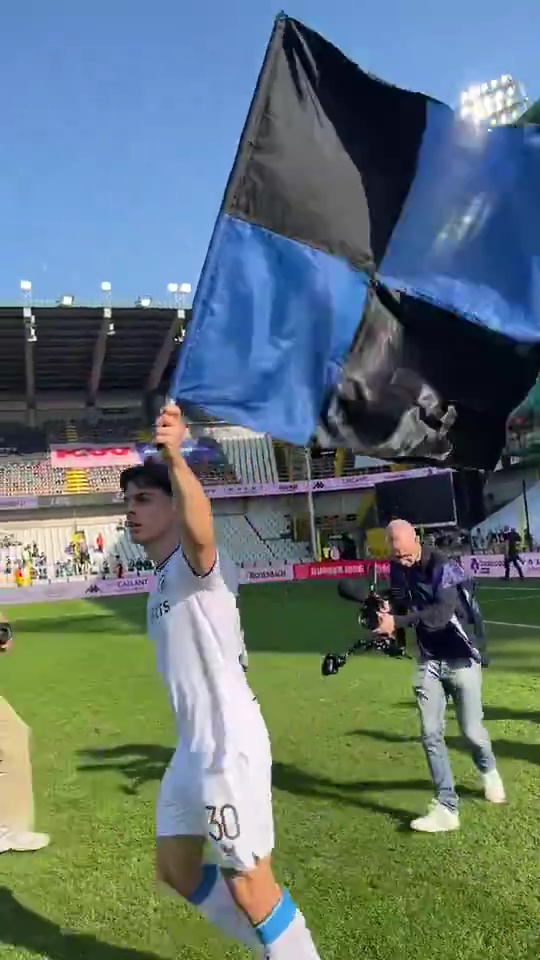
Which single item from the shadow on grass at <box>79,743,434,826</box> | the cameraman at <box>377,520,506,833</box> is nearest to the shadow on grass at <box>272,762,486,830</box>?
the shadow on grass at <box>79,743,434,826</box>

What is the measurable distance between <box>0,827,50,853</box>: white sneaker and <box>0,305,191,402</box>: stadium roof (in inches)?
1568

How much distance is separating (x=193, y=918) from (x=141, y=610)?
22.2m

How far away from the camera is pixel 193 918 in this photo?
4.17 metres

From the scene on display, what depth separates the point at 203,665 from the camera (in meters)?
2.90

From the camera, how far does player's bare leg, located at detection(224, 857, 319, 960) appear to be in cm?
276

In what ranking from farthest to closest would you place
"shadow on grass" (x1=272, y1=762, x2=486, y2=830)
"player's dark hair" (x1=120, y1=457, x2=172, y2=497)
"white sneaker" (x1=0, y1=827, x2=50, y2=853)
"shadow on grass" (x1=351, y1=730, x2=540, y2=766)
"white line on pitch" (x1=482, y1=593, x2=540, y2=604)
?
"white line on pitch" (x1=482, y1=593, x2=540, y2=604)
"shadow on grass" (x1=351, y1=730, x2=540, y2=766)
"shadow on grass" (x1=272, y1=762, x2=486, y2=830)
"white sneaker" (x1=0, y1=827, x2=50, y2=853)
"player's dark hair" (x1=120, y1=457, x2=172, y2=497)

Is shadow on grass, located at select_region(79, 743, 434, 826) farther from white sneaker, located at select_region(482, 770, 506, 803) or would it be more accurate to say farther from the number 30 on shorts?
the number 30 on shorts

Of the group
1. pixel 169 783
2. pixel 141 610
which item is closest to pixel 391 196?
pixel 169 783

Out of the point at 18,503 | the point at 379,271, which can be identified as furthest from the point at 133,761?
the point at 18,503

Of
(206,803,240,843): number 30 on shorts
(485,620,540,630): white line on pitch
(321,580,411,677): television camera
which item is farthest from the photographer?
(485,620,540,630): white line on pitch

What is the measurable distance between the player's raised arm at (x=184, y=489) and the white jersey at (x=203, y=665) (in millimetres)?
196

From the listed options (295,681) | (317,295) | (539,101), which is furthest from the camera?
(539,101)

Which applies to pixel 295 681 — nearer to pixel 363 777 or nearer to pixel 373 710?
pixel 373 710

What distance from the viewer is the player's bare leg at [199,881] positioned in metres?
2.99
